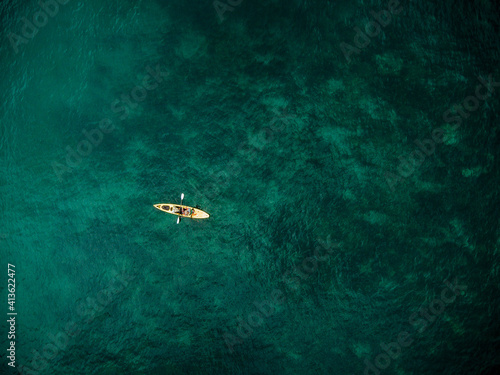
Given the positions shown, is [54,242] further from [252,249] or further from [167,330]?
[252,249]

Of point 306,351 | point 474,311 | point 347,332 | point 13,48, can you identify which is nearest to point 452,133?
point 474,311

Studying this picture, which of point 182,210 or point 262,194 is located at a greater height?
point 262,194

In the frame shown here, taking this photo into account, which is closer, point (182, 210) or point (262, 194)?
point (182, 210)

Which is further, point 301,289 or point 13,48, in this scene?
point 13,48

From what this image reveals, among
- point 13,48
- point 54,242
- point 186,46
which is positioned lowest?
point 54,242

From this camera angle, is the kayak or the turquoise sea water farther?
the kayak
